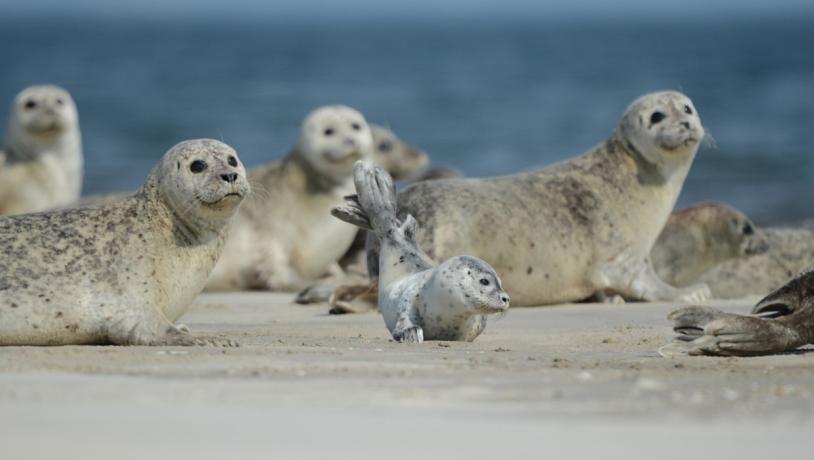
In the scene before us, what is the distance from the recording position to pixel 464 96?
43062mm

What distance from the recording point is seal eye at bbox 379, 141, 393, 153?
47.8 feet

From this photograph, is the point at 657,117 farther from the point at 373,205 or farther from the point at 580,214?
the point at 373,205

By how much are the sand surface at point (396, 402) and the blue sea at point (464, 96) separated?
4.33m

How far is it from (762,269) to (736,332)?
496 cm

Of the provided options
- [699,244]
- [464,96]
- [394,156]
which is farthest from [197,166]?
[464,96]

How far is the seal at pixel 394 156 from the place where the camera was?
47.6 feet

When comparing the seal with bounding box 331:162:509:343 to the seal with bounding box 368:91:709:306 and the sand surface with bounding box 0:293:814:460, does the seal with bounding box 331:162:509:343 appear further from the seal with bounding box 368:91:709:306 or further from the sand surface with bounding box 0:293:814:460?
the seal with bounding box 368:91:709:306

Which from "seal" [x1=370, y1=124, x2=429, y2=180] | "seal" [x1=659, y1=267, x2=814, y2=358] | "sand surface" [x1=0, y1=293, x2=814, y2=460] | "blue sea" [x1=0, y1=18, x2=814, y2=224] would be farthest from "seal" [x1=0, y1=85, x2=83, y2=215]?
"seal" [x1=659, y1=267, x2=814, y2=358]

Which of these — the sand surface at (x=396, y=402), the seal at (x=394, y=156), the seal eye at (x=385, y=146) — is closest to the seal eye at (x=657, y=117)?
the sand surface at (x=396, y=402)

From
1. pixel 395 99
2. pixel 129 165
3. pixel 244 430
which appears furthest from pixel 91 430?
pixel 395 99

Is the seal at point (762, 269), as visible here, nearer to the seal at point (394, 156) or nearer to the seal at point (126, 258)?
the seal at point (394, 156)

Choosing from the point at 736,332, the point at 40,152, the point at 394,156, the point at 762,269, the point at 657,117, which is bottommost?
the point at 736,332

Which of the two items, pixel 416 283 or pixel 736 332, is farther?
pixel 416 283

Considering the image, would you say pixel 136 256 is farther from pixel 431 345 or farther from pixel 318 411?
pixel 318 411
